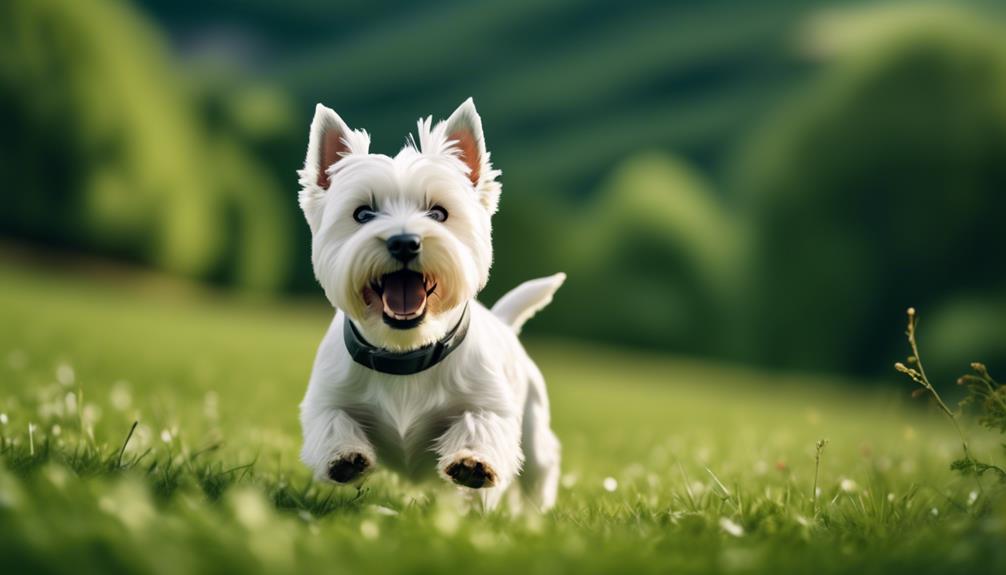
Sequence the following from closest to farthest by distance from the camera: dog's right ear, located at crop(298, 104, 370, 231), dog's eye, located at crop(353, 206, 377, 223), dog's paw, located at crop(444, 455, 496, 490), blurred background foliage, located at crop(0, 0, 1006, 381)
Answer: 1. dog's paw, located at crop(444, 455, 496, 490)
2. dog's eye, located at crop(353, 206, 377, 223)
3. dog's right ear, located at crop(298, 104, 370, 231)
4. blurred background foliage, located at crop(0, 0, 1006, 381)

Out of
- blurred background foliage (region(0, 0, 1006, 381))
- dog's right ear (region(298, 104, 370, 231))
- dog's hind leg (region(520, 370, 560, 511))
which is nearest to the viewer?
dog's right ear (region(298, 104, 370, 231))

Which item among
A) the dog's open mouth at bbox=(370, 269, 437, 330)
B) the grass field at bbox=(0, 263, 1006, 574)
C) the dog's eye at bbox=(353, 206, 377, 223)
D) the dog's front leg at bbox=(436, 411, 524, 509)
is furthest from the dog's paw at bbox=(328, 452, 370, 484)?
the dog's eye at bbox=(353, 206, 377, 223)

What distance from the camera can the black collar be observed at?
13.3 feet

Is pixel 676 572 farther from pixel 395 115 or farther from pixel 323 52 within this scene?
pixel 323 52

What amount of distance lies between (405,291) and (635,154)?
2250cm

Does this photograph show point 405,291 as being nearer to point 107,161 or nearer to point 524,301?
point 524,301

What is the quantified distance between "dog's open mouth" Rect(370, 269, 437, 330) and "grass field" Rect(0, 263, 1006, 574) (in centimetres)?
77

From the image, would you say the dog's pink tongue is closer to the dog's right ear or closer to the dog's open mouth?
the dog's open mouth

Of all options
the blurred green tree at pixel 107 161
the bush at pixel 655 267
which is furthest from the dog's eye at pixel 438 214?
the blurred green tree at pixel 107 161

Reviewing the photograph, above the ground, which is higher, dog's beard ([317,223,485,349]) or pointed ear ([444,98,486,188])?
pointed ear ([444,98,486,188])

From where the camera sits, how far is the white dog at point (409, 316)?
3.82m

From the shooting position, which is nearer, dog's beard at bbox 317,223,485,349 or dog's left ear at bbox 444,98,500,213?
dog's beard at bbox 317,223,485,349

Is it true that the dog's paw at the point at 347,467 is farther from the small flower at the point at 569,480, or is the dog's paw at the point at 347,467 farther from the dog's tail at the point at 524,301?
the small flower at the point at 569,480

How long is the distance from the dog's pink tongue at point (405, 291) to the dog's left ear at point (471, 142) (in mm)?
603
